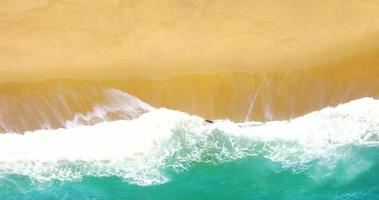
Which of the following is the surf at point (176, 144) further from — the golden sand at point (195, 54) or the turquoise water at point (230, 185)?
the golden sand at point (195, 54)

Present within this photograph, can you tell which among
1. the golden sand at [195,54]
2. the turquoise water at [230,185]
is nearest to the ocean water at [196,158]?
the turquoise water at [230,185]

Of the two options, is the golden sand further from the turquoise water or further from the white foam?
the turquoise water

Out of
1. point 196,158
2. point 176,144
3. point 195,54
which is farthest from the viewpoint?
point 195,54

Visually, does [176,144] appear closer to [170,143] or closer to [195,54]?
[170,143]

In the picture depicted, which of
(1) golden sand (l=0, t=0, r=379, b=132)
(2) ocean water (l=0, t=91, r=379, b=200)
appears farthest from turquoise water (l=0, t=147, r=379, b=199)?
(1) golden sand (l=0, t=0, r=379, b=132)

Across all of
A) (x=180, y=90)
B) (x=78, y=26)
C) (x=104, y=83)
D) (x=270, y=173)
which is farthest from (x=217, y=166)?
(x=78, y=26)

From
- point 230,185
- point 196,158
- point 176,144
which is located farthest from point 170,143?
point 230,185
